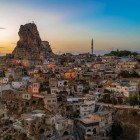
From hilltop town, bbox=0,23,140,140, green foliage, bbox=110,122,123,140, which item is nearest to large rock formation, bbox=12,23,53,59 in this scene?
hilltop town, bbox=0,23,140,140

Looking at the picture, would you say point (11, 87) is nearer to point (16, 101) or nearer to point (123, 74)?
point (16, 101)

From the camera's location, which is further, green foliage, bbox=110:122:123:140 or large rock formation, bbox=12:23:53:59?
large rock formation, bbox=12:23:53:59

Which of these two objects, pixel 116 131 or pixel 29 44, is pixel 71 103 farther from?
pixel 29 44

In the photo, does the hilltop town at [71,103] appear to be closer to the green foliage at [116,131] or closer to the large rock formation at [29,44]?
the green foliage at [116,131]

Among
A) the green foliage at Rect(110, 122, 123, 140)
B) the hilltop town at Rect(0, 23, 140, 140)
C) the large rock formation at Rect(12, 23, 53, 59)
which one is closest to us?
the hilltop town at Rect(0, 23, 140, 140)

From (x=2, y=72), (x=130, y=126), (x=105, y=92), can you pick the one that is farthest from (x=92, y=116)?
(x=2, y=72)

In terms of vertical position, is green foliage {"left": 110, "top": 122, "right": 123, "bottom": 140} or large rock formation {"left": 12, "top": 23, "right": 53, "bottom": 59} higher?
large rock formation {"left": 12, "top": 23, "right": 53, "bottom": 59}

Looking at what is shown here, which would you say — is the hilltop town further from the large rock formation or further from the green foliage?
the large rock formation

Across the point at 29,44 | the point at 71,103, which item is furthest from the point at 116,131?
the point at 29,44
